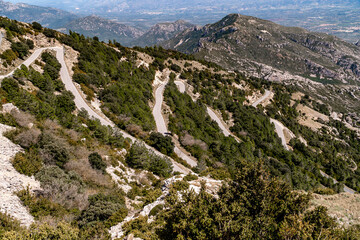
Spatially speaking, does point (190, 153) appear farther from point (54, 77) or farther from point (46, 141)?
point (54, 77)

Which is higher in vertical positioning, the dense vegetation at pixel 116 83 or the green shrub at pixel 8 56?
the green shrub at pixel 8 56

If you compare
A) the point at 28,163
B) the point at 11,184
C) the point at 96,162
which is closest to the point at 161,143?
the point at 96,162

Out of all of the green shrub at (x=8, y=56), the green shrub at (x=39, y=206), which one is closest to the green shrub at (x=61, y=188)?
the green shrub at (x=39, y=206)

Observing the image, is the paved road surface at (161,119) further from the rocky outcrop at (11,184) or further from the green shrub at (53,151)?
the rocky outcrop at (11,184)

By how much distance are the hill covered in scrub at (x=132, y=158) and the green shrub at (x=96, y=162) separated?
0.33ft

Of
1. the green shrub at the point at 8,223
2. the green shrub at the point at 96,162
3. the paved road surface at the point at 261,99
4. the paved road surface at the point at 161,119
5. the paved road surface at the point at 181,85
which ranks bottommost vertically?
the paved road surface at the point at 261,99

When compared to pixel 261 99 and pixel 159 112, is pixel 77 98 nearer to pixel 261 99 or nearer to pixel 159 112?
pixel 159 112

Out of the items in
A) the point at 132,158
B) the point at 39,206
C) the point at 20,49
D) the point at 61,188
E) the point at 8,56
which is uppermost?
the point at 20,49

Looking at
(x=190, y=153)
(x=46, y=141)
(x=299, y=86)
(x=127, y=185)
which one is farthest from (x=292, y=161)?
(x=299, y=86)

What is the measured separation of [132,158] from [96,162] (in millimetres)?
5766

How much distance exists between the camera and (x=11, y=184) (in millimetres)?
13297

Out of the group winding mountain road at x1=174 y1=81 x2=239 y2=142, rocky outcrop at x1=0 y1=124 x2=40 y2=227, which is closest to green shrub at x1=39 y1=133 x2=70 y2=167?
rocky outcrop at x1=0 y1=124 x2=40 y2=227

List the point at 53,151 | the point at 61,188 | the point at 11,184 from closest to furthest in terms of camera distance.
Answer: the point at 11,184 < the point at 61,188 < the point at 53,151

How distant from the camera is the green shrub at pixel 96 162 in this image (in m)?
20.0
